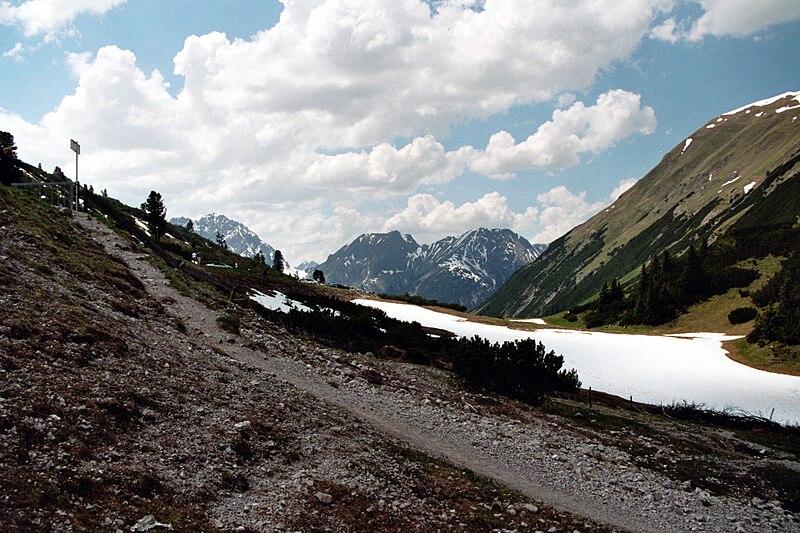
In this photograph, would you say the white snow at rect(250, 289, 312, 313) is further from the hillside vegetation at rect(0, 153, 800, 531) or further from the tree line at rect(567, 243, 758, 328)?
the tree line at rect(567, 243, 758, 328)

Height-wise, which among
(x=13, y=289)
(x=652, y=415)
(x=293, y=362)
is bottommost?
(x=652, y=415)

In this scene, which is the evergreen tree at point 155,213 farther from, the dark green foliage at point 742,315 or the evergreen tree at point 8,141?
the dark green foliage at point 742,315

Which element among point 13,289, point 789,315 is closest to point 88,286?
point 13,289

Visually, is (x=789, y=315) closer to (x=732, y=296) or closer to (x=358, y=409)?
(x=732, y=296)

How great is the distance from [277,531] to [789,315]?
67.0 metres

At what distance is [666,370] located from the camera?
5341cm

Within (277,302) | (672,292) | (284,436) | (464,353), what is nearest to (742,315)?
(672,292)

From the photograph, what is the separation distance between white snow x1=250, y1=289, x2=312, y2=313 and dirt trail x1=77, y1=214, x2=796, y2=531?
15.5 m

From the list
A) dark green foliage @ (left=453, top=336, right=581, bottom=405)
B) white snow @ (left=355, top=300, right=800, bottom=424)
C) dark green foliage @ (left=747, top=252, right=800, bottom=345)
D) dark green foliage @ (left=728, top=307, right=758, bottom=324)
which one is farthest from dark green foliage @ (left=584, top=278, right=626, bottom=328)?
dark green foliage @ (left=453, top=336, right=581, bottom=405)

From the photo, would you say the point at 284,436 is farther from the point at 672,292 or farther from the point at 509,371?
the point at 672,292

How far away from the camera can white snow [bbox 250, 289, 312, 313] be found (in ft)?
152

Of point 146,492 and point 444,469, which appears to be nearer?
point 146,492

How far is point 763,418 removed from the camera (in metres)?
36.6

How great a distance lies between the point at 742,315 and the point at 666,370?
31620 mm
